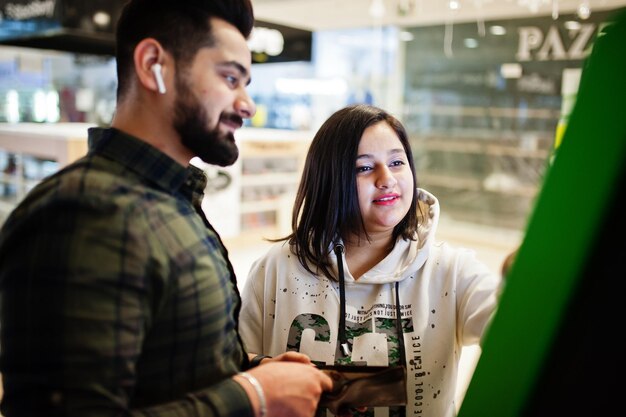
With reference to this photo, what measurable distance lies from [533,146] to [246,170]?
350 centimetres

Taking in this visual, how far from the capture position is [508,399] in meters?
0.73

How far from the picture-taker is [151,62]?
969 mm

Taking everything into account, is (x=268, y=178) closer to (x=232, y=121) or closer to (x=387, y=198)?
(x=387, y=198)

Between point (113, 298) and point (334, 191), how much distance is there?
0.85 m

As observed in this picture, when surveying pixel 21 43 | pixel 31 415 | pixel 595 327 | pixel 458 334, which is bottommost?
pixel 458 334

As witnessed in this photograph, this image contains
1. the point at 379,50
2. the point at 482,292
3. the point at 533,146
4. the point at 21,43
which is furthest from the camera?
the point at 379,50

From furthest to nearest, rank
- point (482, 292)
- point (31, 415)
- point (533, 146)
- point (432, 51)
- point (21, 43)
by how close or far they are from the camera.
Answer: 1. point (432, 51)
2. point (533, 146)
3. point (21, 43)
4. point (482, 292)
5. point (31, 415)

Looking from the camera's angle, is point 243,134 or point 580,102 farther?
point 243,134

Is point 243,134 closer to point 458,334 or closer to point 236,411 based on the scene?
point 458,334

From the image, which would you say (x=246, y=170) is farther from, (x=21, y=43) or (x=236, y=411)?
(x=236, y=411)

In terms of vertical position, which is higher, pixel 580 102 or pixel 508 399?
pixel 580 102

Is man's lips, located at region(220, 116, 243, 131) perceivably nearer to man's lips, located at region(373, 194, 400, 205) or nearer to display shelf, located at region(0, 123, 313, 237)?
man's lips, located at region(373, 194, 400, 205)

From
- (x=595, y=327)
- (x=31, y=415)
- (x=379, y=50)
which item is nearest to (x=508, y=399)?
(x=595, y=327)

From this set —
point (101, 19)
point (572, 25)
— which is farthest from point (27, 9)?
point (572, 25)
